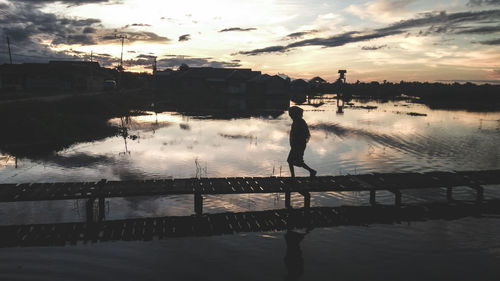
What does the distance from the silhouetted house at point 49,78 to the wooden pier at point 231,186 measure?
5654cm

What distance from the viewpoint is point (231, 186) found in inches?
441

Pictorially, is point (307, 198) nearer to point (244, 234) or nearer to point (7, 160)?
point (244, 234)

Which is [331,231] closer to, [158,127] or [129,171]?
[129,171]

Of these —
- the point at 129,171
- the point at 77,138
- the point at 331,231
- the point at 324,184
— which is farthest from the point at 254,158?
the point at 77,138

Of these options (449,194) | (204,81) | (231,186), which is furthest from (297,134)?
(204,81)

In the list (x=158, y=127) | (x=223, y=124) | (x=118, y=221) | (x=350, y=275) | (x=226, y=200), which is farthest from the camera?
(x=223, y=124)

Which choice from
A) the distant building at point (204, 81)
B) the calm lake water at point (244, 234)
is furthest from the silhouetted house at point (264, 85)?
the calm lake water at point (244, 234)

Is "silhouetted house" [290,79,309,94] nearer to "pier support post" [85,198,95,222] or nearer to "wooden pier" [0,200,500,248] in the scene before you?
"wooden pier" [0,200,500,248]

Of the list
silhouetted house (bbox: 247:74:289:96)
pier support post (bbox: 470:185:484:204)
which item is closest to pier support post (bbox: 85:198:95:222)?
pier support post (bbox: 470:185:484:204)

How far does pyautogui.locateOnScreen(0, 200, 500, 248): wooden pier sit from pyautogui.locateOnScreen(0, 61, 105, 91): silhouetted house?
189 ft

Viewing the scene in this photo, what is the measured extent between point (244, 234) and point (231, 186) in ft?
6.40

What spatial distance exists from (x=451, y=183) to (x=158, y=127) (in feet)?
86.6

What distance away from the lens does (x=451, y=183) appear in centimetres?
1210

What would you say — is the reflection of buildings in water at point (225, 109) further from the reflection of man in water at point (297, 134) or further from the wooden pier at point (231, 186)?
the reflection of man in water at point (297, 134)
